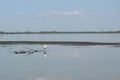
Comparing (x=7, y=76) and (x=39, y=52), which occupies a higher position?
(x=7, y=76)

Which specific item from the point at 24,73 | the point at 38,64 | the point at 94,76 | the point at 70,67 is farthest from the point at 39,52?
the point at 94,76

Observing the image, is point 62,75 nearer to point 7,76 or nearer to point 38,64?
point 7,76

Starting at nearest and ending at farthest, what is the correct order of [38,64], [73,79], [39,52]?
[73,79] < [38,64] < [39,52]

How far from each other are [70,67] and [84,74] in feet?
11.0

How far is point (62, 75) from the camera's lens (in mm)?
19984

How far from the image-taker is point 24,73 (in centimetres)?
2100

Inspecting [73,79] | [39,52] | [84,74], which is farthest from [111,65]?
[39,52]

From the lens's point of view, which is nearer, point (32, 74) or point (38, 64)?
point (32, 74)

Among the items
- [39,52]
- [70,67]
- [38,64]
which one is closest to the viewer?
[70,67]

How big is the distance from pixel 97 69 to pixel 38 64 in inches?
207

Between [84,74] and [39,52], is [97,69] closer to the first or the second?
[84,74]

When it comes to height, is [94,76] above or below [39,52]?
above

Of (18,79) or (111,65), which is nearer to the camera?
(18,79)

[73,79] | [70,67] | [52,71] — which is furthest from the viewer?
[70,67]
